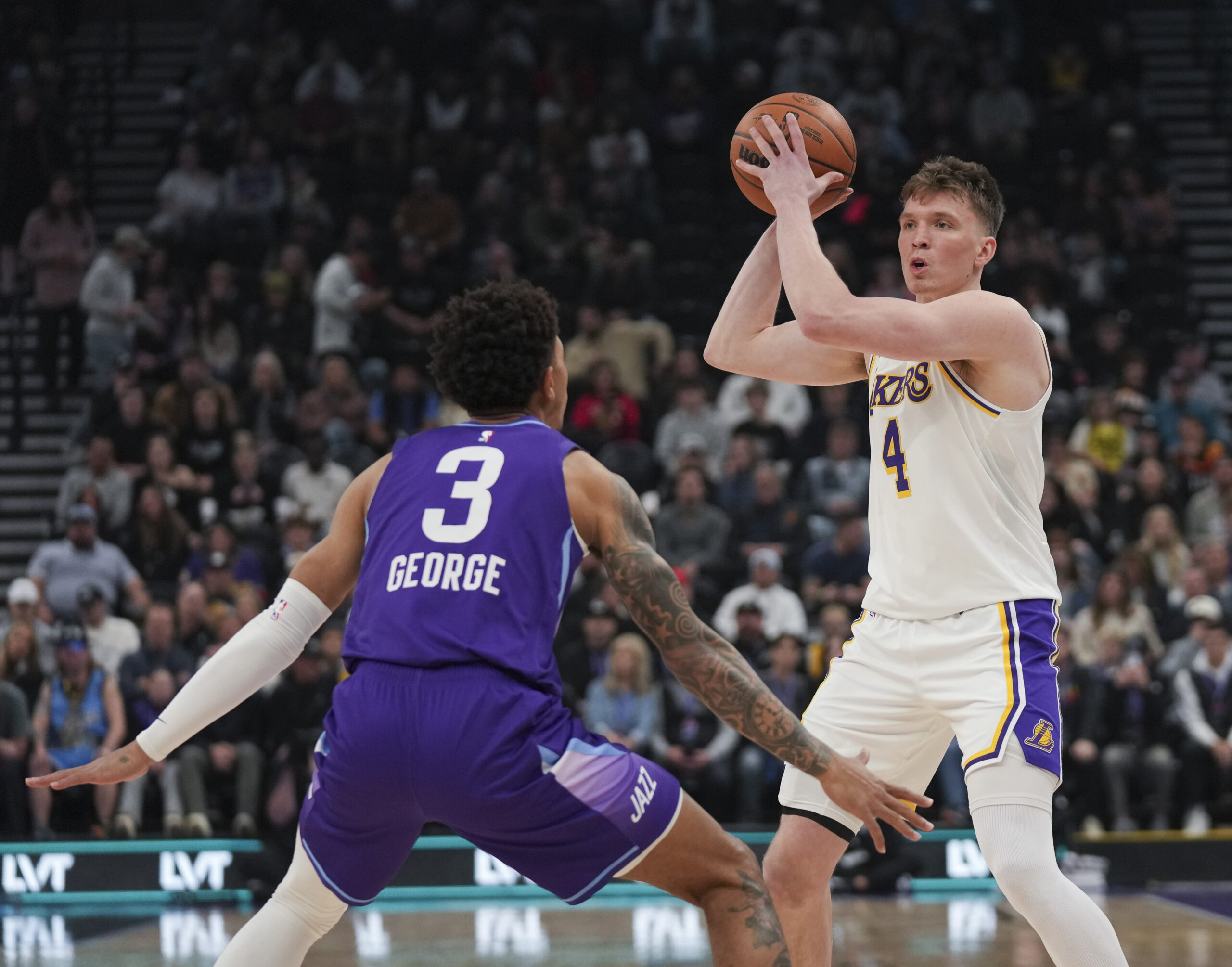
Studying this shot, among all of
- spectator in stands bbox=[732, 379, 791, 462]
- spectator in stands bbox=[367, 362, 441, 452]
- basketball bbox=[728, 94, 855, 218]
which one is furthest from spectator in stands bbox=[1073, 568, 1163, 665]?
basketball bbox=[728, 94, 855, 218]

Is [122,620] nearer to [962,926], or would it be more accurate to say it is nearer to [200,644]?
[200,644]

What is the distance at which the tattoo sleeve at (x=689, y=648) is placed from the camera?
3439 mm

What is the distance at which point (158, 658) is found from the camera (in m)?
10.1

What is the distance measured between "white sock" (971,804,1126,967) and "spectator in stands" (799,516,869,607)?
6790 millimetres

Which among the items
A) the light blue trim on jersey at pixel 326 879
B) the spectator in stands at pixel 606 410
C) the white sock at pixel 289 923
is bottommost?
the white sock at pixel 289 923

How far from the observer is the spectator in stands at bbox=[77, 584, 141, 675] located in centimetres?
1033

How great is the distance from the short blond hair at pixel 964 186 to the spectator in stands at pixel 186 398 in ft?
28.2

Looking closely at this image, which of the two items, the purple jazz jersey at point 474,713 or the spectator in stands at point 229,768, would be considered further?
the spectator in stands at point 229,768

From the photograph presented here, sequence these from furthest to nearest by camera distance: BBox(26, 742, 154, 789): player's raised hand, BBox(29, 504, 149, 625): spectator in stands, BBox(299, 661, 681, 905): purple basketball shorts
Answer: BBox(29, 504, 149, 625): spectator in stands < BBox(26, 742, 154, 789): player's raised hand < BBox(299, 661, 681, 905): purple basketball shorts

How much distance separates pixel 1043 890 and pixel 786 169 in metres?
2.04

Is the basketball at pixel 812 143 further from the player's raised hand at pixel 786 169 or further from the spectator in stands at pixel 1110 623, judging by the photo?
the spectator in stands at pixel 1110 623

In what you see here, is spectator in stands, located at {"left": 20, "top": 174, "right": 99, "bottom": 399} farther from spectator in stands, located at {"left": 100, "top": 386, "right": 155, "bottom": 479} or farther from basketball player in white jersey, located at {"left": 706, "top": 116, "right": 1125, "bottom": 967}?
basketball player in white jersey, located at {"left": 706, "top": 116, "right": 1125, "bottom": 967}

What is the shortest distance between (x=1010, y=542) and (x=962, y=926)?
418 cm

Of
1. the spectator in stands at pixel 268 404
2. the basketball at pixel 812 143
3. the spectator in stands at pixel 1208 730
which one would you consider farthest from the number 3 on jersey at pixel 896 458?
the spectator in stands at pixel 268 404
